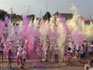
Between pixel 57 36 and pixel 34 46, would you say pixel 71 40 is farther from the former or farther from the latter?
pixel 34 46

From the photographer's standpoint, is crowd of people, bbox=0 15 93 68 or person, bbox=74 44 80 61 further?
person, bbox=74 44 80 61

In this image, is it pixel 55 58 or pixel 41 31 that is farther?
pixel 41 31

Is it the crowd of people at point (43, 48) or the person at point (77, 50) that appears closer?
the crowd of people at point (43, 48)

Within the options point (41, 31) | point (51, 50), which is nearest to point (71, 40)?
point (51, 50)

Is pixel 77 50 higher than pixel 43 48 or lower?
lower

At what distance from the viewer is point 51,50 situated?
15.5 meters

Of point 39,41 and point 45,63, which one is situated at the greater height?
point 39,41

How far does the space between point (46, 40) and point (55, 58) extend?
2.03 metres

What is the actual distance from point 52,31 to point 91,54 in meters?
4.01

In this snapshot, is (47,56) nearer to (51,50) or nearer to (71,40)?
(51,50)

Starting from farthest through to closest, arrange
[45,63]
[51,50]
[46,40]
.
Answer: [46,40] < [51,50] < [45,63]

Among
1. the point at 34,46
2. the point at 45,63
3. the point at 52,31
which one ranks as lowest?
A: the point at 45,63

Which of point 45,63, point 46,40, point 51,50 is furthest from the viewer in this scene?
point 46,40

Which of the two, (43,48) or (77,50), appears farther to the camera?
(77,50)
